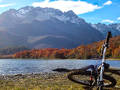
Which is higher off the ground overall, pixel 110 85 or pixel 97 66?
pixel 97 66

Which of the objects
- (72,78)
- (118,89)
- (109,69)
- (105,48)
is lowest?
(118,89)

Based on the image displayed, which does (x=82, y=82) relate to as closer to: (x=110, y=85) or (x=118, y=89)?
(x=110, y=85)

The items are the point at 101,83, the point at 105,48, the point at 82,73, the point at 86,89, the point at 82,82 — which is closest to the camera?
the point at 101,83

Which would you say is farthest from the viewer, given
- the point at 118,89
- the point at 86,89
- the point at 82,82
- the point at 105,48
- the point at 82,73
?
the point at 118,89

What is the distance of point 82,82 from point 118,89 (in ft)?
13.2

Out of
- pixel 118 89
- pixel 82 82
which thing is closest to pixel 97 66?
pixel 82 82

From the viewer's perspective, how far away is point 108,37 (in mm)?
8414

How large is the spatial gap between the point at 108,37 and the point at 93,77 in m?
1.95

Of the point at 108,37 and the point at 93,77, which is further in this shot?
the point at 93,77

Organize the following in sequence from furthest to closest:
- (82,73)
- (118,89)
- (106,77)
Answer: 1. (118,89)
2. (106,77)
3. (82,73)

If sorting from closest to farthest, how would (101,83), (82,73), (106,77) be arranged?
(101,83) → (82,73) → (106,77)

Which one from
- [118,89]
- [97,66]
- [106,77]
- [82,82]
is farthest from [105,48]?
[118,89]

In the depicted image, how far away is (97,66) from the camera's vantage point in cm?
921

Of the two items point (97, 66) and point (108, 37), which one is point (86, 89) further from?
point (108, 37)
